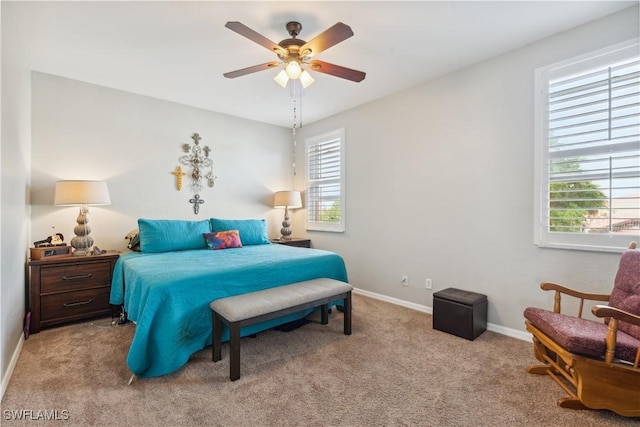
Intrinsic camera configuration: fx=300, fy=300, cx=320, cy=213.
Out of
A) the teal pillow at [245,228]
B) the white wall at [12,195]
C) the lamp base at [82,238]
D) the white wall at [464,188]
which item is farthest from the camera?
the teal pillow at [245,228]

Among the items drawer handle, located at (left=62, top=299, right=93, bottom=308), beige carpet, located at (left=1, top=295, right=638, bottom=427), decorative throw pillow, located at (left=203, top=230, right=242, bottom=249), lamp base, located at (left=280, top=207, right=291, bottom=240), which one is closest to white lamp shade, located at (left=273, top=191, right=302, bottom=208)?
lamp base, located at (left=280, top=207, right=291, bottom=240)

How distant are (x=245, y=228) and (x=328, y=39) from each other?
2706 mm

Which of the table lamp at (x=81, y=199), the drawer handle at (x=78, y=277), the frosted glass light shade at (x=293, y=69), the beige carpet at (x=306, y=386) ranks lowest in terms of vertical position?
the beige carpet at (x=306, y=386)

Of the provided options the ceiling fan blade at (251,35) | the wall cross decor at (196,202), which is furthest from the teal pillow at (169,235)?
the ceiling fan blade at (251,35)

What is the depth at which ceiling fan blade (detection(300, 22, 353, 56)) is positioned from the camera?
184cm

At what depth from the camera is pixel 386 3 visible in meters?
2.09

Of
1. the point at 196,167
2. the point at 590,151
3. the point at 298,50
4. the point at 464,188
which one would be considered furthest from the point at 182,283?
the point at 590,151

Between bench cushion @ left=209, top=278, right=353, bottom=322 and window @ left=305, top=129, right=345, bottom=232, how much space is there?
5.81ft

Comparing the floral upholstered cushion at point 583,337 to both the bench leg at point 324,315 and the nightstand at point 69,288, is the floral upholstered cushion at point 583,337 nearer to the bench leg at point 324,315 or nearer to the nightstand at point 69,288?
the bench leg at point 324,315

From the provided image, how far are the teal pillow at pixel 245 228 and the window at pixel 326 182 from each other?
100cm

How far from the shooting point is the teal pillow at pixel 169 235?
10.9 ft

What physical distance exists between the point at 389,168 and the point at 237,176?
2.31 m

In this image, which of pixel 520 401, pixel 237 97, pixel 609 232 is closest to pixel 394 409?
pixel 520 401

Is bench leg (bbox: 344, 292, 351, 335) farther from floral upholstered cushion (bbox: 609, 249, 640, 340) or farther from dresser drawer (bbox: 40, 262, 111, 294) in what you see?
dresser drawer (bbox: 40, 262, 111, 294)
